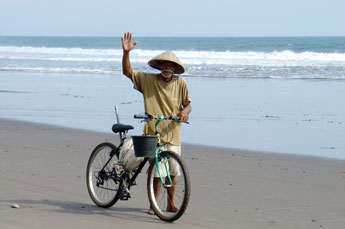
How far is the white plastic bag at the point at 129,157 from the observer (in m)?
5.23

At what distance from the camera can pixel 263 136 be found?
10.3 m

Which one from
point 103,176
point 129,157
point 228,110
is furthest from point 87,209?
point 228,110

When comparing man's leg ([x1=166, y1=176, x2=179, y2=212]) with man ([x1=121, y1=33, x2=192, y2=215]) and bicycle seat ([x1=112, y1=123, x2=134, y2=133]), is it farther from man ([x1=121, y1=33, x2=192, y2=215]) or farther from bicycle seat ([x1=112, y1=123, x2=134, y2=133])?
bicycle seat ([x1=112, y1=123, x2=134, y2=133])

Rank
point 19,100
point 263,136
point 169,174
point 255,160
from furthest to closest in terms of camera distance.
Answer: point 19,100, point 263,136, point 255,160, point 169,174

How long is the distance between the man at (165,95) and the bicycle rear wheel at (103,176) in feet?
1.49

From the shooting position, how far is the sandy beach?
5.17 m

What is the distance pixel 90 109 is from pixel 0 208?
8.47m

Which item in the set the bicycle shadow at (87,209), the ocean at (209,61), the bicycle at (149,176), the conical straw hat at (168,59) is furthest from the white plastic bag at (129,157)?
the ocean at (209,61)

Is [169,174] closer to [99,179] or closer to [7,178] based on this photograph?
[99,179]

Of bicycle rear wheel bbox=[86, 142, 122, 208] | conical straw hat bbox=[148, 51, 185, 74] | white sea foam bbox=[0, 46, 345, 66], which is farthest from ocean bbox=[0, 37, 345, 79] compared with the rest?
conical straw hat bbox=[148, 51, 185, 74]

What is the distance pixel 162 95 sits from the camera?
→ 535 cm

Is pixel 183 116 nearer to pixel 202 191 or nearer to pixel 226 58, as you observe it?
pixel 202 191

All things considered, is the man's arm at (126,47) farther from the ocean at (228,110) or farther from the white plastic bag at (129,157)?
the ocean at (228,110)

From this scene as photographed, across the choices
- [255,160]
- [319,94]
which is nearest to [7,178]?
[255,160]
